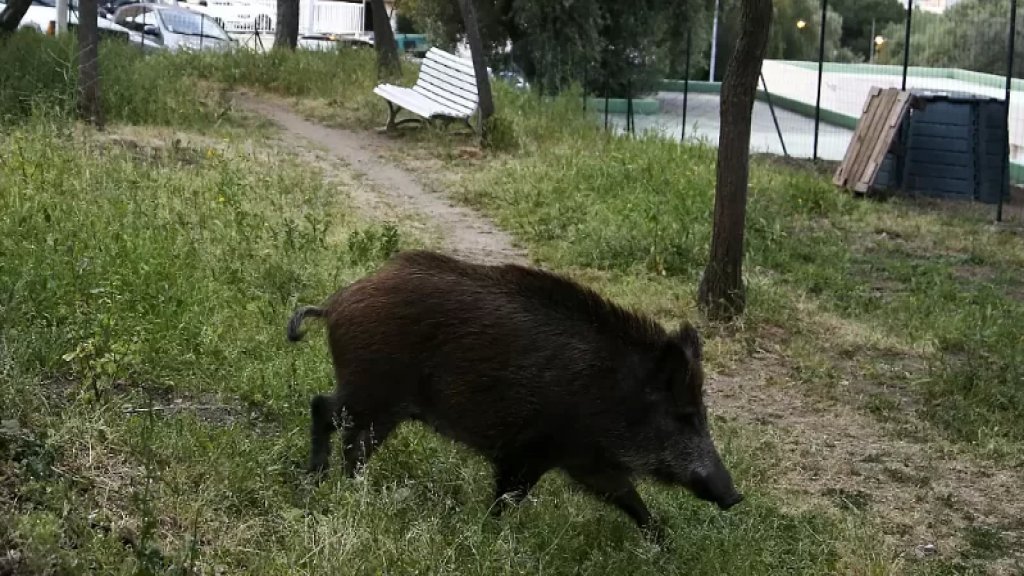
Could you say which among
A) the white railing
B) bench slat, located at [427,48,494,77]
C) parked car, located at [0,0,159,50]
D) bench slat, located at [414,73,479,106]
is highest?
the white railing

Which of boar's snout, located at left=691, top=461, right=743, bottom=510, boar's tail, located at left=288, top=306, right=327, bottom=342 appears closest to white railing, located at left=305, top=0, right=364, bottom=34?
boar's tail, located at left=288, top=306, right=327, bottom=342

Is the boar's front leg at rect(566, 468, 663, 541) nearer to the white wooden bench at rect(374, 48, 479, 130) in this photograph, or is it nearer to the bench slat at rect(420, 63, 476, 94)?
the white wooden bench at rect(374, 48, 479, 130)

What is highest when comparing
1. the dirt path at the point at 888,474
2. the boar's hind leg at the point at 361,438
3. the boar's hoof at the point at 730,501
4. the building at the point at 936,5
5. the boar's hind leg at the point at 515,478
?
the building at the point at 936,5

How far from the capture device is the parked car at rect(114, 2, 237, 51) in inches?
933

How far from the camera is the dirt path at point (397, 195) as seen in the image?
30.6 feet

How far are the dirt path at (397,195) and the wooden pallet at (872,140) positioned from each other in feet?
14.2

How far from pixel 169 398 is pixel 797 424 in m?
3.09

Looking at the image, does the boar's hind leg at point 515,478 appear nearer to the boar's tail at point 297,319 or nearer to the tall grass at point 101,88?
the boar's tail at point 297,319

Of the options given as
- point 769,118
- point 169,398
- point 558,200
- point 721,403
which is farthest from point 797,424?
point 769,118

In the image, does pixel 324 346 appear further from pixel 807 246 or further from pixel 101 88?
pixel 101 88

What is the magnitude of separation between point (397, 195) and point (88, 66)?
3.32 metres

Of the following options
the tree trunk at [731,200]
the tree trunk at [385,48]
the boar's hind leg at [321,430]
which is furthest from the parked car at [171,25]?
the boar's hind leg at [321,430]

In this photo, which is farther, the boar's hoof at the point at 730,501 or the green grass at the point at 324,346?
the boar's hoof at the point at 730,501

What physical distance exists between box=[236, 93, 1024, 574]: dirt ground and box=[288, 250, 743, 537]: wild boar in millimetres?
1046
